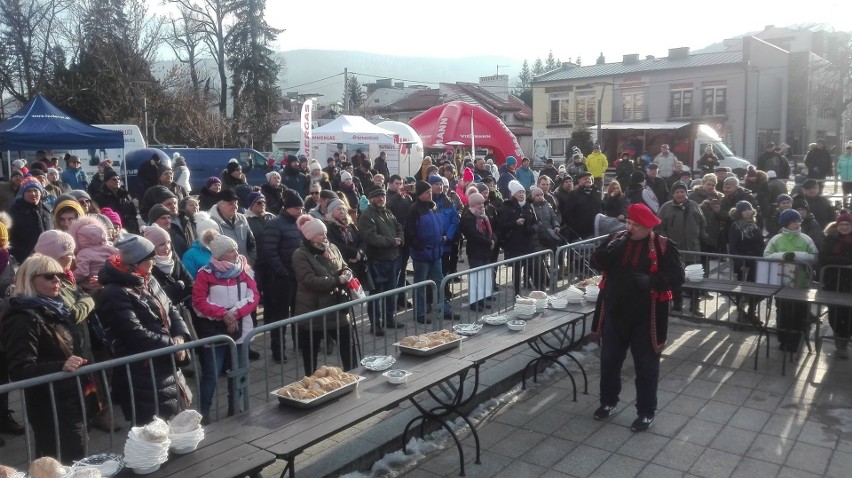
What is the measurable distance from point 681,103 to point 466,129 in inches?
1261

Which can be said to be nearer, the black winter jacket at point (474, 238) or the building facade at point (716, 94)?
the black winter jacket at point (474, 238)

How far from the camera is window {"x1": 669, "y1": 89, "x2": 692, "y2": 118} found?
44.2 meters

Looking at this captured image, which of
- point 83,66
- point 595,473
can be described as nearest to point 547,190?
point 595,473

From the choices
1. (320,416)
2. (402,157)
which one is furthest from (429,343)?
(402,157)

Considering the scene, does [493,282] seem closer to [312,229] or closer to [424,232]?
[424,232]

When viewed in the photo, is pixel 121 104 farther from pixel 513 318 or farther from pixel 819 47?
pixel 819 47

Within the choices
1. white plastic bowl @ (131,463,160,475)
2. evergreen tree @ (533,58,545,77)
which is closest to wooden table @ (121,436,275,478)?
white plastic bowl @ (131,463,160,475)

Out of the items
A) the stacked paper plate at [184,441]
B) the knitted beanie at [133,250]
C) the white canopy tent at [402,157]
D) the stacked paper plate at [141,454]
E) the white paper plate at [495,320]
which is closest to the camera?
the stacked paper plate at [141,454]

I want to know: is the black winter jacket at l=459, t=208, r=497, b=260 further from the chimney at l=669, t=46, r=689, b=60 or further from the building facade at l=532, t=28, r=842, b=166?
the chimney at l=669, t=46, r=689, b=60

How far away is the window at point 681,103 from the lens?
44.2 metres

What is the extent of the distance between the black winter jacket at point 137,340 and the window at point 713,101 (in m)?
44.4

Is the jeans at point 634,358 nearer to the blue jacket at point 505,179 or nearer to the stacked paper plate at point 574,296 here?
the stacked paper plate at point 574,296

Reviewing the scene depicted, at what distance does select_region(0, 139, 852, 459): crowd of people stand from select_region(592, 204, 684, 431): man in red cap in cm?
20

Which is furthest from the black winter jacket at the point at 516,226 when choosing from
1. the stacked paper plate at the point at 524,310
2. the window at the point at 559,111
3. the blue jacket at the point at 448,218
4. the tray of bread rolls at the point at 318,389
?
the window at the point at 559,111
